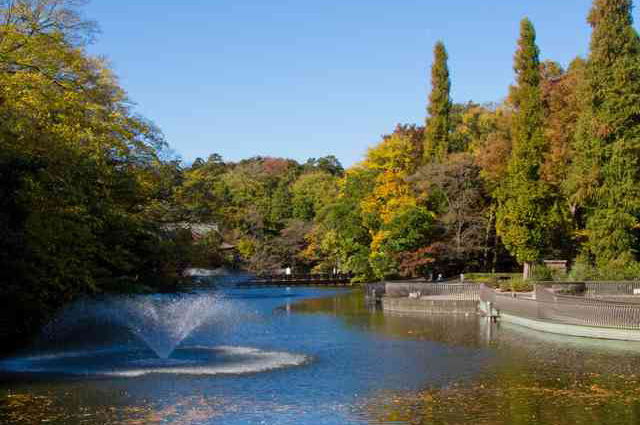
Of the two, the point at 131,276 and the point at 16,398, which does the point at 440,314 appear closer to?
the point at 131,276

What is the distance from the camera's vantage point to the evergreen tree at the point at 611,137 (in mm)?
39438

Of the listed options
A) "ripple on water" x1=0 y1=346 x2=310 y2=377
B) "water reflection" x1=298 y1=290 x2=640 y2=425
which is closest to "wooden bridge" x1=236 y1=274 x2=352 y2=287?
"water reflection" x1=298 y1=290 x2=640 y2=425

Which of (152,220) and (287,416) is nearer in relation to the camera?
(287,416)

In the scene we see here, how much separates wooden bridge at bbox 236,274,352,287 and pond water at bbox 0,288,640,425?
123 ft

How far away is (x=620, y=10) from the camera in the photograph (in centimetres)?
4084

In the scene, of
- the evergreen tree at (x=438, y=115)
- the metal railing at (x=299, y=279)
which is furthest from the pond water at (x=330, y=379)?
the metal railing at (x=299, y=279)

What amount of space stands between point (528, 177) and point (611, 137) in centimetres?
558

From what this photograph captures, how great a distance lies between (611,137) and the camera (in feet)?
132

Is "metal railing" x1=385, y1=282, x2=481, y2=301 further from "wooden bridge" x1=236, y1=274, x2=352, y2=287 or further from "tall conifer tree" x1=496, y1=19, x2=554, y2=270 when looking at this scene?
"wooden bridge" x1=236, y1=274, x2=352, y2=287

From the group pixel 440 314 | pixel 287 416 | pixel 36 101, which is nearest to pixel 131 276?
pixel 36 101

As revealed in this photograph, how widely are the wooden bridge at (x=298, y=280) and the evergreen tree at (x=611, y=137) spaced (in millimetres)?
31316

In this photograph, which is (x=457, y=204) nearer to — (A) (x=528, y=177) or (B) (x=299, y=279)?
(A) (x=528, y=177)

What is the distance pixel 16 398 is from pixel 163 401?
9.55 ft

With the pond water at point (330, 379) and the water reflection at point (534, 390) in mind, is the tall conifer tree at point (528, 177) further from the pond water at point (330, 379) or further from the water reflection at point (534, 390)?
the water reflection at point (534, 390)
